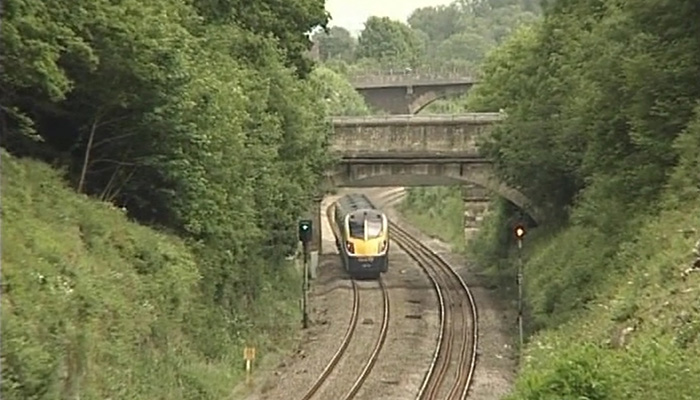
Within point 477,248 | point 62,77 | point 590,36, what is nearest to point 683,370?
point 62,77

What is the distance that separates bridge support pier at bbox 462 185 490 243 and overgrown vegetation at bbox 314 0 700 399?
8.40 m

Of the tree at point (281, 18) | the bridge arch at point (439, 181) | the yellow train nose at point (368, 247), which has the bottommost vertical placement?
the yellow train nose at point (368, 247)

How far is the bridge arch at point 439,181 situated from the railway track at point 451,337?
11.1 ft

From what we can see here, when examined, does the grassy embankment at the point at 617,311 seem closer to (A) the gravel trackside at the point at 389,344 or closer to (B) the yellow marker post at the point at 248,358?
(A) the gravel trackside at the point at 389,344

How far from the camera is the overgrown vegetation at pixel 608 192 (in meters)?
14.5

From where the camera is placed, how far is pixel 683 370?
12867 mm

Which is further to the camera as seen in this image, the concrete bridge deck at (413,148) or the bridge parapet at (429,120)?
the concrete bridge deck at (413,148)

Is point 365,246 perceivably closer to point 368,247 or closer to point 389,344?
point 368,247

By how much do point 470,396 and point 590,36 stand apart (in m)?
12.5

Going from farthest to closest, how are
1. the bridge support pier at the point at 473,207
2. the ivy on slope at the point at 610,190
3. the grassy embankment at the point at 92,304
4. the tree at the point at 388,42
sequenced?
1. the tree at the point at 388,42
2. the bridge support pier at the point at 473,207
3. the grassy embankment at the point at 92,304
4. the ivy on slope at the point at 610,190

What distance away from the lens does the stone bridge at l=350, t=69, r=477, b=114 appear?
87.8 meters

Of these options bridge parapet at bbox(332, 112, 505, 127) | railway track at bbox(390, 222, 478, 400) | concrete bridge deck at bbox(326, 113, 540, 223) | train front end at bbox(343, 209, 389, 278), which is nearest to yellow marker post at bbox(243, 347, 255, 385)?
railway track at bbox(390, 222, 478, 400)

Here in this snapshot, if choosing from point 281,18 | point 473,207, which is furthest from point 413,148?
point 473,207

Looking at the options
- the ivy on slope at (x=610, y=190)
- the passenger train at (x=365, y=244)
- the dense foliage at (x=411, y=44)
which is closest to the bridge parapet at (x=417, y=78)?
the dense foliage at (x=411, y=44)
